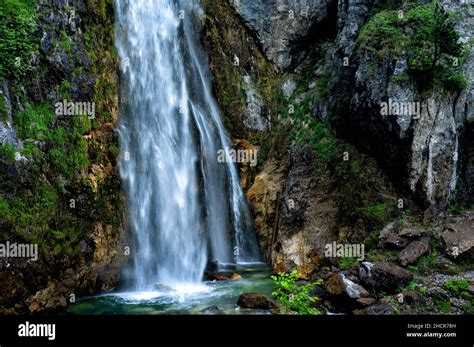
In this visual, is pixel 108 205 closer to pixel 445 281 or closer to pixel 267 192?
pixel 267 192

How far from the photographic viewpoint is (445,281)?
9.98 meters

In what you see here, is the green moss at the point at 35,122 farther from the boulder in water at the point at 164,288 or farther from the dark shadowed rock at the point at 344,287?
the dark shadowed rock at the point at 344,287

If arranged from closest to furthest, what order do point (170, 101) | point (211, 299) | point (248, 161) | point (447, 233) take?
1. point (211, 299)
2. point (447, 233)
3. point (170, 101)
4. point (248, 161)

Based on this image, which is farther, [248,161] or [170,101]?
[248,161]

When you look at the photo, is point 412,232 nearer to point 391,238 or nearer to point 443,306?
point 391,238

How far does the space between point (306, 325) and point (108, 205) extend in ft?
29.3

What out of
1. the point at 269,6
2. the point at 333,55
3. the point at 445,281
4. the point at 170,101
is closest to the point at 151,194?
the point at 170,101

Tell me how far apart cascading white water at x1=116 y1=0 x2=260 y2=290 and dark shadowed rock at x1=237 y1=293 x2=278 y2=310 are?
368cm

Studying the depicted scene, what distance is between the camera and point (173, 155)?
595 inches

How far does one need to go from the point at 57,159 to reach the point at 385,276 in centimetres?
952

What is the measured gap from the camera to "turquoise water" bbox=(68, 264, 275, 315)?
980cm

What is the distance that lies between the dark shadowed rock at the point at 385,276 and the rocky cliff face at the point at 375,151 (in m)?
0.06

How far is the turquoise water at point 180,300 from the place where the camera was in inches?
386

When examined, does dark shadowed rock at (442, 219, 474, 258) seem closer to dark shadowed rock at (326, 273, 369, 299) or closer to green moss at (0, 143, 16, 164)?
dark shadowed rock at (326, 273, 369, 299)
